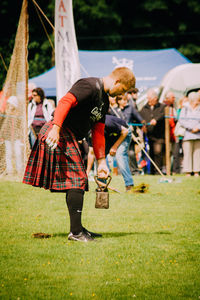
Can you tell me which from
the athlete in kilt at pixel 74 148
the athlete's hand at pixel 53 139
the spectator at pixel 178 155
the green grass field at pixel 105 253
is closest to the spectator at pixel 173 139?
the spectator at pixel 178 155

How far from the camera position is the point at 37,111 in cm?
928

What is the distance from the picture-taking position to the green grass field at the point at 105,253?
2.74 metres


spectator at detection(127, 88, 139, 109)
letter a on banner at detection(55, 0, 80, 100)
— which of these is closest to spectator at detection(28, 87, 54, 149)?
letter a on banner at detection(55, 0, 80, 100)

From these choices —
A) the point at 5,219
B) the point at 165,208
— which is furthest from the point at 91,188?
the point at 5,219

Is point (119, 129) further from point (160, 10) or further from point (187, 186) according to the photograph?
point (160, 10)

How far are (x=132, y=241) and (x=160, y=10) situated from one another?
23.0 m

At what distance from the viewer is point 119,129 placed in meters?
6.41

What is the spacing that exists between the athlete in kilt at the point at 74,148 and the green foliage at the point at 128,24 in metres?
20.8

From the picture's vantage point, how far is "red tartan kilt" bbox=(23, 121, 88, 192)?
149 inches

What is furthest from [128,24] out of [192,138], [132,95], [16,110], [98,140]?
[98,140]

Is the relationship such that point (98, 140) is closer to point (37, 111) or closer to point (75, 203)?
point (75, 203)

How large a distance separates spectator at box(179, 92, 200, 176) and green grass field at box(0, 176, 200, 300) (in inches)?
140

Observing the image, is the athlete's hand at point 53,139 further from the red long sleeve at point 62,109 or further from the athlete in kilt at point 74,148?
the athlete in kilt at point 74,148

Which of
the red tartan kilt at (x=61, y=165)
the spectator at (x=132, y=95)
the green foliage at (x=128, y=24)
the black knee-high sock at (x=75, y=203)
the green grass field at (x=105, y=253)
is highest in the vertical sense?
the green foliage at (x=128, y=24)
